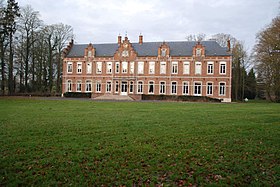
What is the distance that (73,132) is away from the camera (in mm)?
8336

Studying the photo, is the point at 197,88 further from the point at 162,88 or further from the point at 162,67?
the point at 162,67

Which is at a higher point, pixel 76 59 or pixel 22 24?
pixel 22 24

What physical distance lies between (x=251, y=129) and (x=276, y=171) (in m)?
4.66

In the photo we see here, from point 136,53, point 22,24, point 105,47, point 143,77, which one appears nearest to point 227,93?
point 143,77

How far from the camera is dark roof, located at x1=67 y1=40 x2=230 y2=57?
3781cm

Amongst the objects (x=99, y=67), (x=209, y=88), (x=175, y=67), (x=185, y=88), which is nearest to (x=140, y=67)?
(x=175, y=67)

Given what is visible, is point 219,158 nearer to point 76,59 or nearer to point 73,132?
point 73,132

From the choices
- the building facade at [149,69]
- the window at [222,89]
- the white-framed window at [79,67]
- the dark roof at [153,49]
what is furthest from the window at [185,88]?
the white-framed window at [79,67]

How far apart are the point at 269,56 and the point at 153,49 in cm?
1757

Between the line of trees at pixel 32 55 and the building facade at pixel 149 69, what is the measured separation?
3379 mm

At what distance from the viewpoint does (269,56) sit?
32719 mm

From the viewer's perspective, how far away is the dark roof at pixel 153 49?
37812mm

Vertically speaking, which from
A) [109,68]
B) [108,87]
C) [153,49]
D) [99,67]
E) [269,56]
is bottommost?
[108,87]

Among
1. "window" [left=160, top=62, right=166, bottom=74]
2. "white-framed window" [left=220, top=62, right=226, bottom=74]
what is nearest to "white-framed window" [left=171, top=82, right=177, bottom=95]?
"window" [left=160, top=62, right=166, bottom=74]
